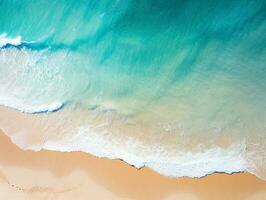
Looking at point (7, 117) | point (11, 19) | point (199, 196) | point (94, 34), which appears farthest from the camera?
point (11, 19)

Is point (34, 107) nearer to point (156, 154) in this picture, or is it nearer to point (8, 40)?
point (8, 40)

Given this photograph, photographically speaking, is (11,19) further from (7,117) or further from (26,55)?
(7,117)

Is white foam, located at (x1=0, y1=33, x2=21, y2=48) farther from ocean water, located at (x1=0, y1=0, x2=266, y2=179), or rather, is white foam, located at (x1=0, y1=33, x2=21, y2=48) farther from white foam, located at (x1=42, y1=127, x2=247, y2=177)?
white foam, located at (x1=42, y1=127, x2=247, y2=177)

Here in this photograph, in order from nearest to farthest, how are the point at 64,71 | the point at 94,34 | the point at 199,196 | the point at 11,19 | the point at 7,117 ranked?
the point at 199,196 → the point at 7,117 → the point at 64,71 → the point at 94,34 → the point at 11,19

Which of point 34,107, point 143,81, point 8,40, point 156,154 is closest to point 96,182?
point 156,154

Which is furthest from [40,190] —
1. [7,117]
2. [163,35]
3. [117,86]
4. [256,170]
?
[163,35]

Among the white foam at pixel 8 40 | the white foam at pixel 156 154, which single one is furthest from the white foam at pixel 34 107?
the white foam at pixel 8 40

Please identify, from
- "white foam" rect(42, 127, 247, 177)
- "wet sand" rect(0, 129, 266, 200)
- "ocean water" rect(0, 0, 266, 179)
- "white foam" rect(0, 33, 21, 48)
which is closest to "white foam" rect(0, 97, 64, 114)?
"ocean water" rect(0, 0, 266, 179)
